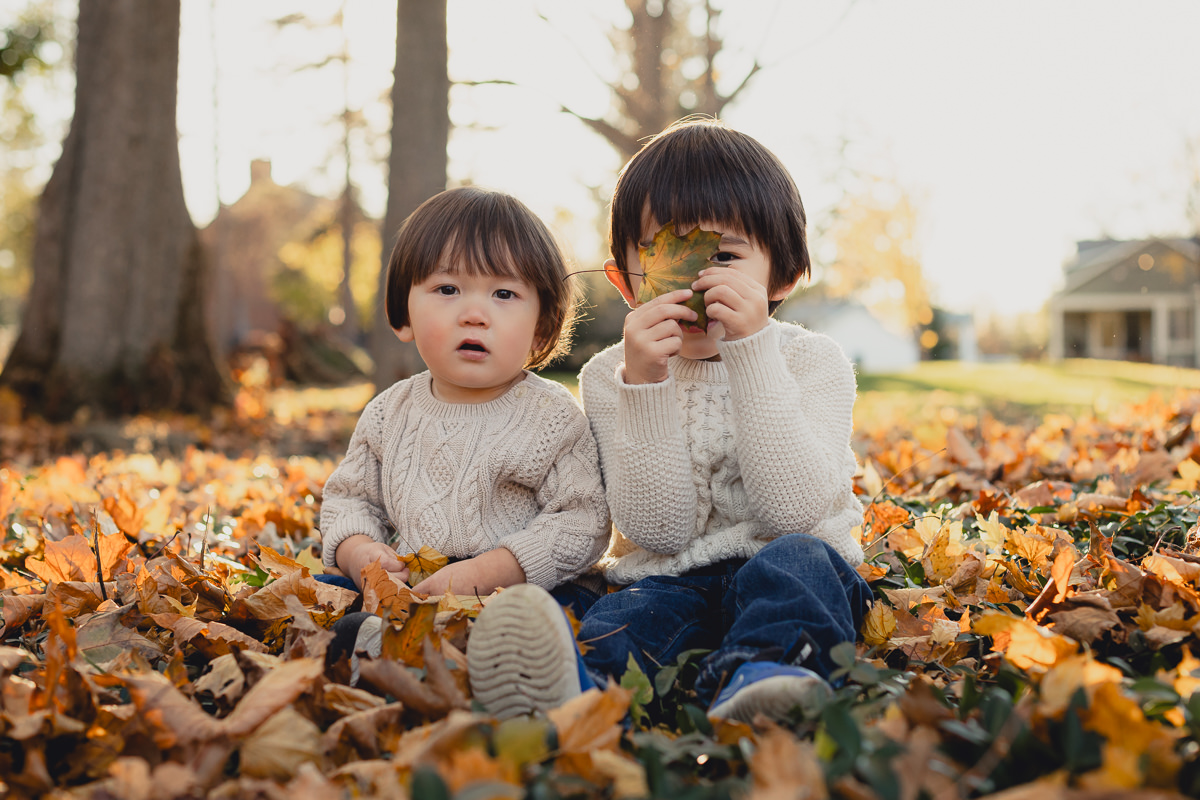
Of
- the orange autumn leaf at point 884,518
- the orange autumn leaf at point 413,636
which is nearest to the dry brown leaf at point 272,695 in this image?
the orange autumn leaf at point 413,636

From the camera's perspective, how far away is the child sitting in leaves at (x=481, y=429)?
1958 mm

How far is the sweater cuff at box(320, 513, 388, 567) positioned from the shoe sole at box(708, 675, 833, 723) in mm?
1084

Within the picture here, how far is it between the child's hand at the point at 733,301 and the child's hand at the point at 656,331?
42 millimetres

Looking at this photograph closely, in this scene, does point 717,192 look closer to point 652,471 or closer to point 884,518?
point 652,471

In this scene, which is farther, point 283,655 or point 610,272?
point 610,272

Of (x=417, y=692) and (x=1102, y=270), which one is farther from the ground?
(x=1102, y=270)

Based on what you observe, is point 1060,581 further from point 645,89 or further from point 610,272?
point 645,89

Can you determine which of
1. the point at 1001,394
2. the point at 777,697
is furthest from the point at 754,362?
the point at 1001,394

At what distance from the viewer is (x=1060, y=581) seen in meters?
1.58

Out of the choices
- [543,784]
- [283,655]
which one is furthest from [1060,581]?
[283,655]

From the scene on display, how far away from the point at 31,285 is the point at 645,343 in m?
7.47

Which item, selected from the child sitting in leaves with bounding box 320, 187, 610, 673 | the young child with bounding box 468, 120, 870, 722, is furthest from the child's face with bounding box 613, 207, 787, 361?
the child sitting in leaves with bounding box 320, 187, 610, 673

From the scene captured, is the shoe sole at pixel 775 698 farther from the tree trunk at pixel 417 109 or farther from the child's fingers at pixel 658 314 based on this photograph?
the tree trunk at pixel 417 109

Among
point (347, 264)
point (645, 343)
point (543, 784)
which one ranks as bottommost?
point (543, 784)
